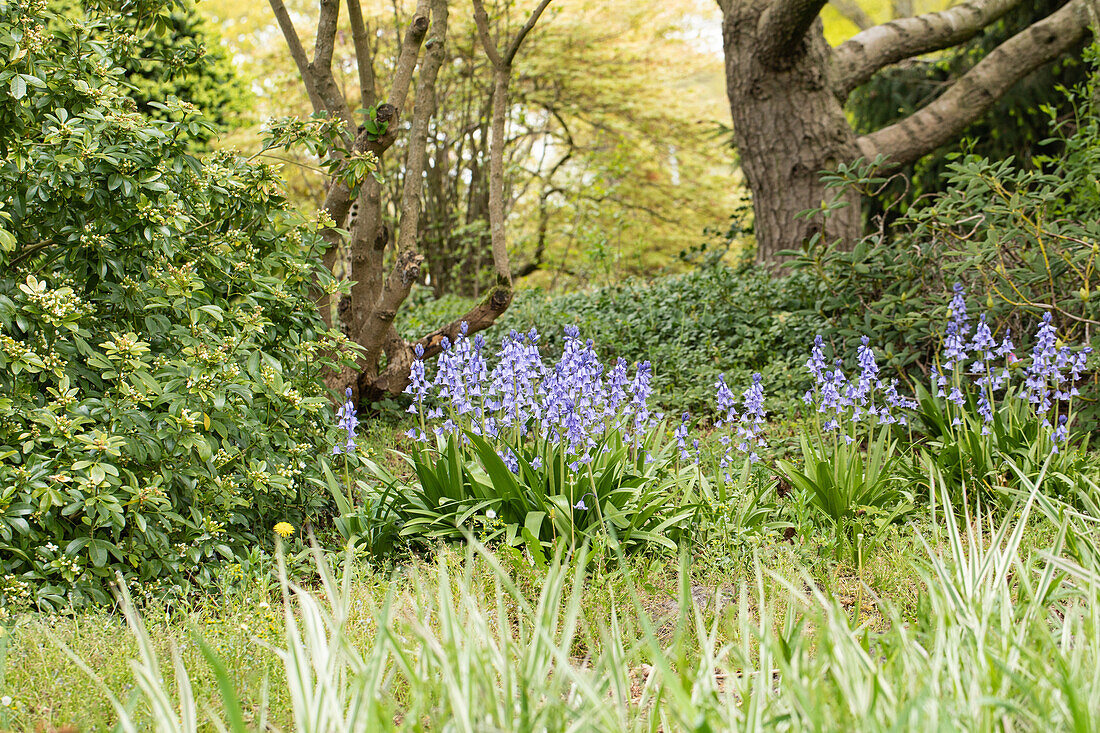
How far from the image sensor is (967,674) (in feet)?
5.37

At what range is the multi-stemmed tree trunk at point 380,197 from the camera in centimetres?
501

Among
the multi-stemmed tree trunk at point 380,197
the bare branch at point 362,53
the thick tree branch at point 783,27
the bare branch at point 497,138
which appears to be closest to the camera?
the multi-stemmed tree trunk at point 380,197

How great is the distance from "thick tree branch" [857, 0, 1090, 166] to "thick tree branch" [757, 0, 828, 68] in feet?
4.94

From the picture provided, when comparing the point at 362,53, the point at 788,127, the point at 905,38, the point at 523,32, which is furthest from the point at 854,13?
the point at 362,53

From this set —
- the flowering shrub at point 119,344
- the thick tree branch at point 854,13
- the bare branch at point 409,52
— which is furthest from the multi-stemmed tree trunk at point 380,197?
the thick tree branch at point 854,13

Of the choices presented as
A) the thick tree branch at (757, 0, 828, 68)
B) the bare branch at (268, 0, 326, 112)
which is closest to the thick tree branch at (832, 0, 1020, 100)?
the thick tree branch at (757, 0, 828, 68)

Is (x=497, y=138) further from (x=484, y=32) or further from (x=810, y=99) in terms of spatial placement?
(x=810, y=99)

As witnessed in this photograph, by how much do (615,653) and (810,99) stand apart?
21.1 feet

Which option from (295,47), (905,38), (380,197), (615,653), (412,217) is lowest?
(615,653)

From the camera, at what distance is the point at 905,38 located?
801 cm

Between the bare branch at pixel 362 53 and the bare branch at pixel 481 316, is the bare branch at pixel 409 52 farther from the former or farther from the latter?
the bare branch at pixel 481 316

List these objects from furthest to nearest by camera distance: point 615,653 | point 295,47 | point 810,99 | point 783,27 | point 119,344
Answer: point 810,99
point 783,27
point 295,47
point 119,344
point 615,653

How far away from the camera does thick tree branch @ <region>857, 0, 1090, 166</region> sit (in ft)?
25.9

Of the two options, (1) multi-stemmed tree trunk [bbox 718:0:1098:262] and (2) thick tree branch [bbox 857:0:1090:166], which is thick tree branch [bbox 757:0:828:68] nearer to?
(1) multi-stemmed tree trunk [bbox 718:0:1098:262]
